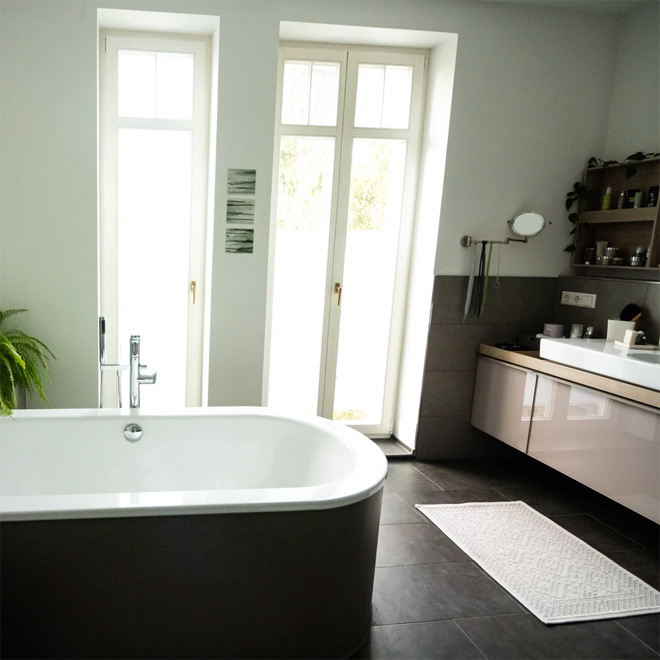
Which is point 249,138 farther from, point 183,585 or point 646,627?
point 646,627

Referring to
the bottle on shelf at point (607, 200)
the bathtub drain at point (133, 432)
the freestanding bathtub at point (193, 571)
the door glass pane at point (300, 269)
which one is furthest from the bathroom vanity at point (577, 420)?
the bathtub drain at point (133, 432)

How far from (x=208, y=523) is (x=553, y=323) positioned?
2769 millimetres

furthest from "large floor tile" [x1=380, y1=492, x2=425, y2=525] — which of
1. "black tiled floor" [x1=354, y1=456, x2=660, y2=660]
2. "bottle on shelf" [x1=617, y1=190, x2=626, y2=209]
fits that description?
"bottle on shelf" [x1=617, y1=190, x2=626, y2=209]

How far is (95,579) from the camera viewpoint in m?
1.66

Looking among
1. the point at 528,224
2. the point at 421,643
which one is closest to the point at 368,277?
the point at 528,224

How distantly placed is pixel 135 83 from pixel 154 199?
2.20 feet

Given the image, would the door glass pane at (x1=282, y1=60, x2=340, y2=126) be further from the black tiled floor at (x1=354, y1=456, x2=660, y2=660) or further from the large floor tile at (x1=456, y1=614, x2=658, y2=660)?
the large floor tile at (x1=456, y1=614, x2=658, y2=660)

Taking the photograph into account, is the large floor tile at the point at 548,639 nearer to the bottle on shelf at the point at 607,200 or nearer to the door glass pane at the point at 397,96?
the bottle on shelf at the point at 607,200

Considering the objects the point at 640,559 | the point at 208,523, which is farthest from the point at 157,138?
the point at 640,559

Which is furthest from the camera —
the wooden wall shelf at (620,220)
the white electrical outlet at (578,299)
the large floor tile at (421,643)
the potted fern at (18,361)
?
the white electrical outlet at (578,299)

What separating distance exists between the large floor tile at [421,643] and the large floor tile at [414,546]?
1.39ft

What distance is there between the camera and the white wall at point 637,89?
3.25 metres

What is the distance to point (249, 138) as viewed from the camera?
3.22 m

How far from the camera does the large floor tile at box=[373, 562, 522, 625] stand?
7.13 ft
